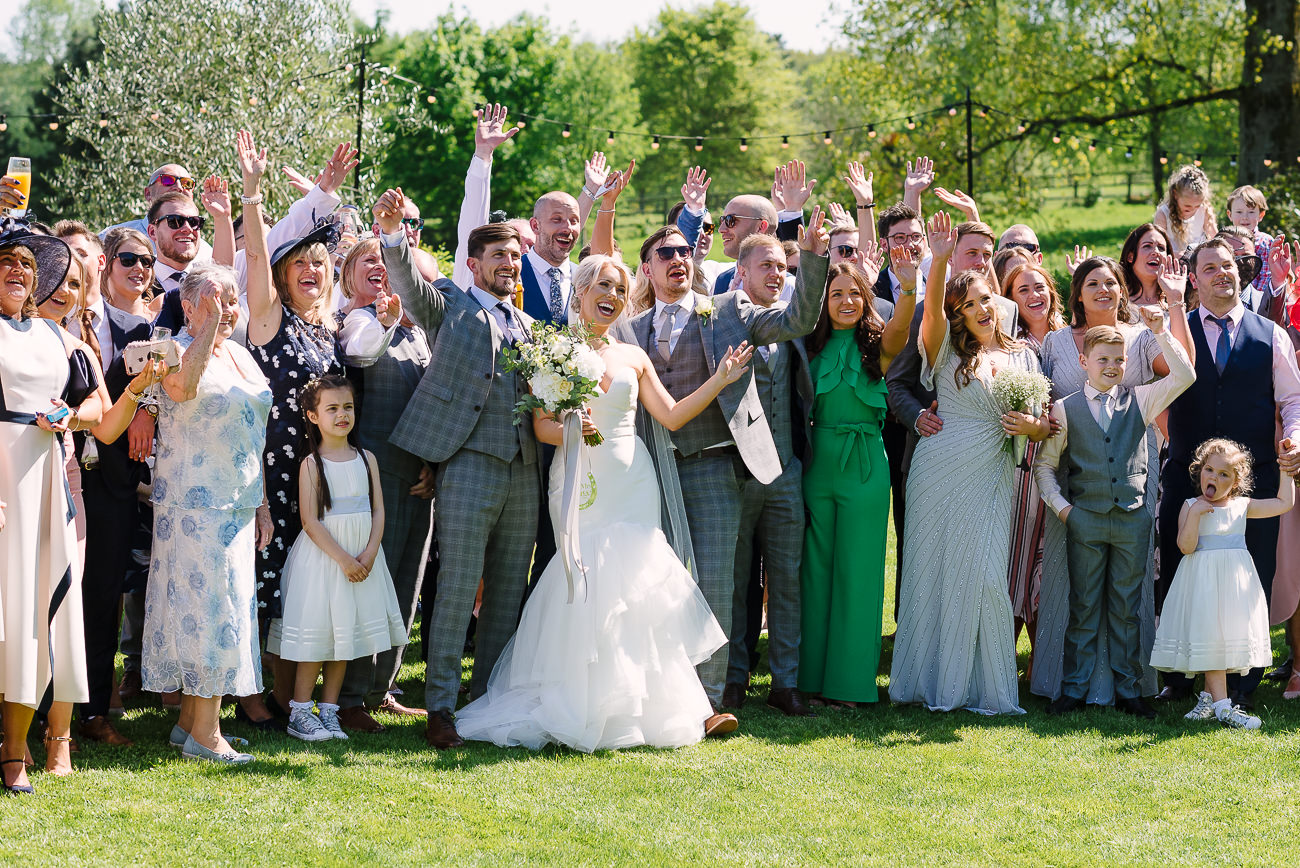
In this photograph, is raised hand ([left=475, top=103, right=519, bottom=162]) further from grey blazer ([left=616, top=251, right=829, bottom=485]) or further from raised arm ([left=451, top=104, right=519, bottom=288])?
grey blazer ([left=616, top=251, right=829, bottom=485])

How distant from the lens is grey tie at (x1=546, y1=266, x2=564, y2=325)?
282 inches

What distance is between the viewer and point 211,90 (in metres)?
24.2

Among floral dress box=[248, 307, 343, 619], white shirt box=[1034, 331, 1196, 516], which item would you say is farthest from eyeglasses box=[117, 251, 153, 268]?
white shirt box=[1034, 331, 1196, 516]

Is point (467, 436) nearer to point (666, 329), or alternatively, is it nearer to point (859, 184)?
point (666, 329)

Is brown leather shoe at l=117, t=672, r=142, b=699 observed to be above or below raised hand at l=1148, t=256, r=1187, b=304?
below

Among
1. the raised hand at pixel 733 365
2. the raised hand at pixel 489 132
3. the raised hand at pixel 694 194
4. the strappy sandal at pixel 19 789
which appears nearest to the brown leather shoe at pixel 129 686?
the strappy sandal at pixel 19 789

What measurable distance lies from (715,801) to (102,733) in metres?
2.75

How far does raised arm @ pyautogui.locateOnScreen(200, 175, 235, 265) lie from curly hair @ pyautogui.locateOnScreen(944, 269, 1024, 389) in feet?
12.0

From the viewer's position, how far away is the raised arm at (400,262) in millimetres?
5613

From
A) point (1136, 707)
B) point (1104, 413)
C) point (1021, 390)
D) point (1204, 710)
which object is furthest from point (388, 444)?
point (1204, 710)

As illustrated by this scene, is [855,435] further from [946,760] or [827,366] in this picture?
[946,760]

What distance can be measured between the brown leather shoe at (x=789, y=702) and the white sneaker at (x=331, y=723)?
217cm

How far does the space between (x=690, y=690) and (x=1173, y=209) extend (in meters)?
5.24

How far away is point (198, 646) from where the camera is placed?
5.44 metres
